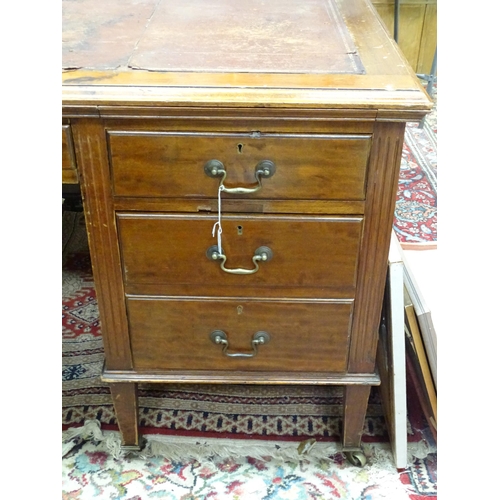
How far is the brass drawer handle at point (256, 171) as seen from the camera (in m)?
0.82

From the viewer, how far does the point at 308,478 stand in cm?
114

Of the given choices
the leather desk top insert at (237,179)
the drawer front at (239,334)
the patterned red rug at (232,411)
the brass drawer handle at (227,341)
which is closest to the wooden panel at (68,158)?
the leather desk top insert at (237,179)

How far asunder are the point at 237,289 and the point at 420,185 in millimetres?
1223

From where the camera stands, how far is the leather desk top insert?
0.79 metres

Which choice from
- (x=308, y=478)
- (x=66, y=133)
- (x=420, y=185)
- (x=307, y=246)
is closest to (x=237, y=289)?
(x=307, y=246)

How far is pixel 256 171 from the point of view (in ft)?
2.70

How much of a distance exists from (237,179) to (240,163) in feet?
0.09

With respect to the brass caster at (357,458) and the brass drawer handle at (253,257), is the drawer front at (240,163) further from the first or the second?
the brass caster at (357,458)

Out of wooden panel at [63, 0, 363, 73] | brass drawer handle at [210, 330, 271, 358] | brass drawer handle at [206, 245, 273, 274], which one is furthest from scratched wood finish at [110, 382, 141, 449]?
wooden panel at [63, 0, 363, 73]

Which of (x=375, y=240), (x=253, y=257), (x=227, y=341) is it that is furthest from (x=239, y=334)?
(x=375, y=240)

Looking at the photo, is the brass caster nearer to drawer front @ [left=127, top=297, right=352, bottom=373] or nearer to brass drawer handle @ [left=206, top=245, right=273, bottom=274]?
drawer front @ [left=127, top=297, right=352, bottom=373]

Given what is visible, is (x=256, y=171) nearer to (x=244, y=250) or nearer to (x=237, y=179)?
(x=237, y=179)

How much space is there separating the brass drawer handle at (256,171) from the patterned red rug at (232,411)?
648mm
